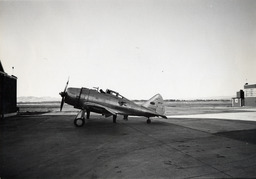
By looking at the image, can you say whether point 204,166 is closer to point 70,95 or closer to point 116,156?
point 116,156

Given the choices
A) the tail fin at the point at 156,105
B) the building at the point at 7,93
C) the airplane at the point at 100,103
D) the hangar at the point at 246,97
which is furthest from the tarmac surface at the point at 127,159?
the hangar at the point at 246,97

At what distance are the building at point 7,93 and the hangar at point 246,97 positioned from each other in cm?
4281

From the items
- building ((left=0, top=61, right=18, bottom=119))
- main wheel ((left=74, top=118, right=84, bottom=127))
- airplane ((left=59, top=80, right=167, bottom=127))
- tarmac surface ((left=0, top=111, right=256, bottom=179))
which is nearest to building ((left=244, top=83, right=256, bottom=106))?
airplane ((left=59, top=80, right=167, bottom=127))

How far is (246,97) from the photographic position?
4059 cm

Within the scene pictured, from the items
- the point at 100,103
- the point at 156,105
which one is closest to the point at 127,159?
the point at 100,103

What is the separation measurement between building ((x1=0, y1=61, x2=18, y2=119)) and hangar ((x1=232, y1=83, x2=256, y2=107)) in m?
42.8

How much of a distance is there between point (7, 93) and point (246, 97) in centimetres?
4518

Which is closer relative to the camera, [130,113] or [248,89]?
[130,113]

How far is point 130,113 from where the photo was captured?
1359 centimetres

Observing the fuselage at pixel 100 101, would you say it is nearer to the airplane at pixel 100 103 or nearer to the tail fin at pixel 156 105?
the airplane at pixel 100 103

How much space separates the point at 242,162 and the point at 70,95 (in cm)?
1056

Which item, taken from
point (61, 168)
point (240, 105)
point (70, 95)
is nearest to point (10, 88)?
point (70, 95)

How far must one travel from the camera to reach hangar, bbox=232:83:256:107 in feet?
129

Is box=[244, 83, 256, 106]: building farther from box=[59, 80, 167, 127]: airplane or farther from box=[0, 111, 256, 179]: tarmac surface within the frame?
box=[0, 111, 256, 179]: tarmac surface
